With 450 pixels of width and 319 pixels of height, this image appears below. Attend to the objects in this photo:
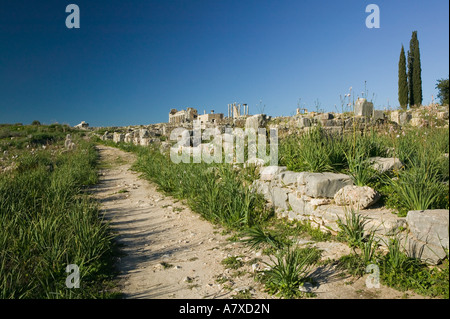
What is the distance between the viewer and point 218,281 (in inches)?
149

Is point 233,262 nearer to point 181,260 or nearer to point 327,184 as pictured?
point 181,260

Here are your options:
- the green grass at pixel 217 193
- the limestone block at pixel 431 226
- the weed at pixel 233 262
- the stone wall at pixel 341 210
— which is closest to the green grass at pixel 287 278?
the weed at pixel 233 262

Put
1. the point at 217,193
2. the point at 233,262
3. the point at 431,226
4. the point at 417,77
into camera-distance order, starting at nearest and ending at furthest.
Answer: the point at 431,226 → the point at 233,262 → the point at 217,193 → the point at 417,77

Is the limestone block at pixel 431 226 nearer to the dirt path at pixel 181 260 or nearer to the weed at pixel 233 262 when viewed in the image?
the dirt path at pixel 181 260

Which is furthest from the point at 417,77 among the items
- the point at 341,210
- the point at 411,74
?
the point at 341,210

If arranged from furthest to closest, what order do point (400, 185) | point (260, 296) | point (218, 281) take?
1. point (400, 185)
2. point (218, 281)
3. point (260, 296)

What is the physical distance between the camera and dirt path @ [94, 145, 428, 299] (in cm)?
347

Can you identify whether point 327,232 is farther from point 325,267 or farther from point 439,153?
point 439,153

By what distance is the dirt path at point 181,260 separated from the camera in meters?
3.47

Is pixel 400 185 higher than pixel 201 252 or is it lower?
higher

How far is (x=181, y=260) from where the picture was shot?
4.46 meters
